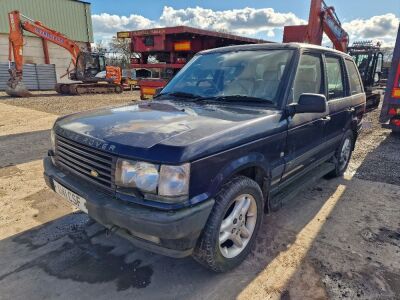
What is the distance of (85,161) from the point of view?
8.21 feet

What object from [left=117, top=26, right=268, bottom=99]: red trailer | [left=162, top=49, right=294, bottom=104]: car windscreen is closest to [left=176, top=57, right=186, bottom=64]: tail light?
[left=117, top=26, right=268, bottom=99]: red trailer

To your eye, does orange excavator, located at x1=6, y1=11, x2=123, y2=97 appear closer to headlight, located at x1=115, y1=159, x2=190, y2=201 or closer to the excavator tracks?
the excavator tracks

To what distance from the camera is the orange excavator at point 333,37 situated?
9109 mm

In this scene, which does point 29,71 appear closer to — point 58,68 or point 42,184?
point 58,68

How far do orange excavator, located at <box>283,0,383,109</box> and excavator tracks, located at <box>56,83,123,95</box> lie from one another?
14205 mm

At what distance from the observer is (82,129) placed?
2.59 m

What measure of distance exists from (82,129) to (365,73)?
1312 cm

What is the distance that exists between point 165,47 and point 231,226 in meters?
8.09

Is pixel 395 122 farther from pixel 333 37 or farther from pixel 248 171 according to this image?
pixel 248 171

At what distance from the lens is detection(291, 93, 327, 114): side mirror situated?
2920 millimetres

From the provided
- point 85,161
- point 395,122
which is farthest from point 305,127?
point 395,122

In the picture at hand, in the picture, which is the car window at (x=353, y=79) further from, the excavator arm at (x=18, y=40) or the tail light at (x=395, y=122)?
the excavator arm at (x=18, y=40)

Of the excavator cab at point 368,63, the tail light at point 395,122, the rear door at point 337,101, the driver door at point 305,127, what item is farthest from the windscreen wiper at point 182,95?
the excavator cab at point 368,63

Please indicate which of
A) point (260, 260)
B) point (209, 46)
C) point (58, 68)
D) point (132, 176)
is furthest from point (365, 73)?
point (58, 68)
